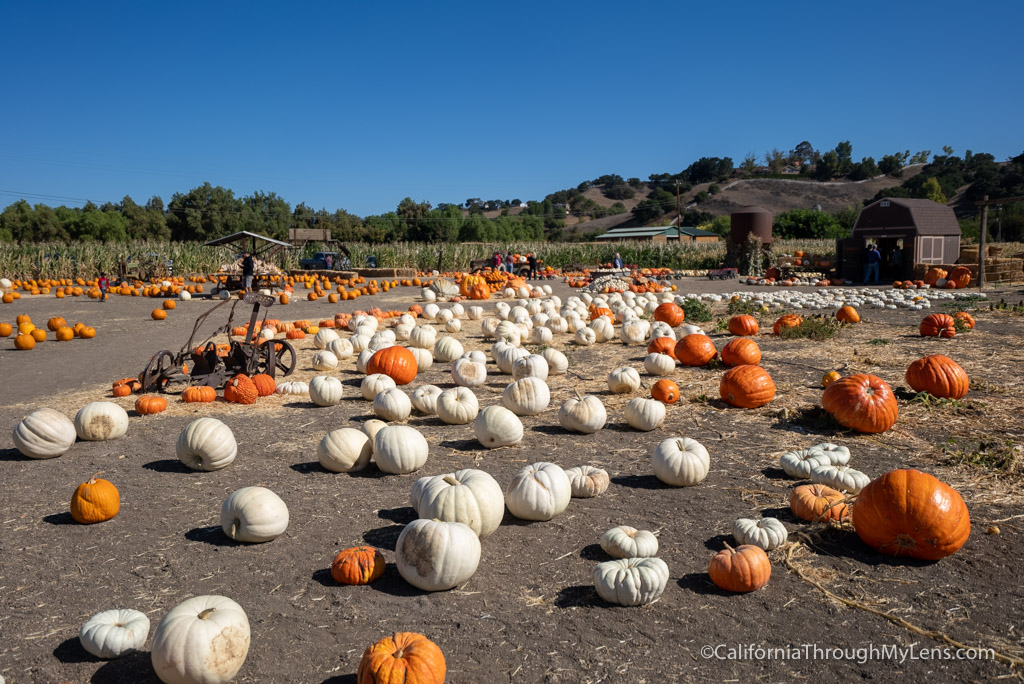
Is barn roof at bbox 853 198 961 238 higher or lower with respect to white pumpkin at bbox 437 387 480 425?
higher

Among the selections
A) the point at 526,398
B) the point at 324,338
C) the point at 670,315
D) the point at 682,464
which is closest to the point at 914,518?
the point at 682,464

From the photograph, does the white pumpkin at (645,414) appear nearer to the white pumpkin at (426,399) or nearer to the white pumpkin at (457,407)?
the white pumpkin at (457,407)

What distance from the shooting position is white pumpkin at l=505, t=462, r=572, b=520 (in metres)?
4.70

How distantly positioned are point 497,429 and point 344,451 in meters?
1.35

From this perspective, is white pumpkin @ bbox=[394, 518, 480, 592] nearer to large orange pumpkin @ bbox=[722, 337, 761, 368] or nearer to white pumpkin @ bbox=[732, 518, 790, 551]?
white pumpkin @ bbox=[732, 518, 790, 551]

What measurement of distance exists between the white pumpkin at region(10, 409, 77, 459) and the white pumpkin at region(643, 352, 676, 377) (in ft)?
21.7

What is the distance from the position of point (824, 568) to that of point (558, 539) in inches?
62.4

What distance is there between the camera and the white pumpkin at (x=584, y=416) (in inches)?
263

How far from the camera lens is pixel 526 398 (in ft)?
24.1

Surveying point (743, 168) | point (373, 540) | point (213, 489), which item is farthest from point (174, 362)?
point (743, 168)

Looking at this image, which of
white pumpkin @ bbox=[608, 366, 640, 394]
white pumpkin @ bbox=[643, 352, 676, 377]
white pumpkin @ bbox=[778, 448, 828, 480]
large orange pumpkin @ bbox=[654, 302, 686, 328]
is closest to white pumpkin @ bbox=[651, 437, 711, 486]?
white pumpkin @ bbox=[778, 448, 828, 480]

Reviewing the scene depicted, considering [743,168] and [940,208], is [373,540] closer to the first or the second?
[940,208]

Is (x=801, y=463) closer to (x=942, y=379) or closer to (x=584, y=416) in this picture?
(x=584, y=416)

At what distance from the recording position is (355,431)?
5.77 m
